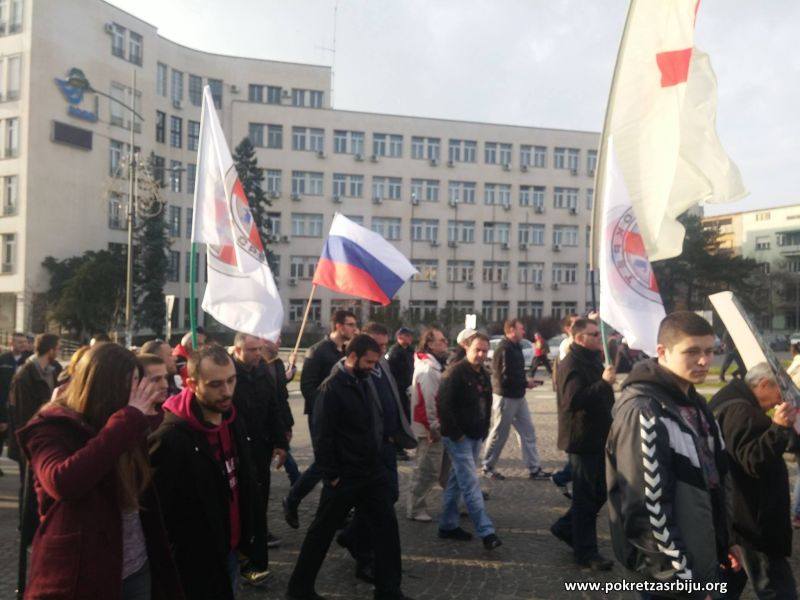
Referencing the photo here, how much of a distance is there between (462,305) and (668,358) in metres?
57.3

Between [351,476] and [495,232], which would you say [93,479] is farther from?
[495,232]

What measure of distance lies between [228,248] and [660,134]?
13.5ft

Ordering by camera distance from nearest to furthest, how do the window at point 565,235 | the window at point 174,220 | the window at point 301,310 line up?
the window at point 174,220 < the window at point 301,310 < the window at point 565,235

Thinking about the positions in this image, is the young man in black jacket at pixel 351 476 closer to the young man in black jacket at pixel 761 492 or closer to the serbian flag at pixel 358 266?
the young man in black jacket at pixel 761 492

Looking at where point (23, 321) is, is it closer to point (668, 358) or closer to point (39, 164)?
point (39, 164)

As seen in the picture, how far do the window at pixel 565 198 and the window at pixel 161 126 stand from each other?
30843 mm

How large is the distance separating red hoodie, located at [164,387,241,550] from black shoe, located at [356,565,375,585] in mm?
1863

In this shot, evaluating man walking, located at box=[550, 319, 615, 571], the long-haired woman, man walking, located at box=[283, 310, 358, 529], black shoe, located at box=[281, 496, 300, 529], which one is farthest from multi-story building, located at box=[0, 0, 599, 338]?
the long-haired woman

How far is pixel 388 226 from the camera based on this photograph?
5941cm

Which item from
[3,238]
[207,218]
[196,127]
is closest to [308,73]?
[196,127]

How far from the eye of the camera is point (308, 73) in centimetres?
5959

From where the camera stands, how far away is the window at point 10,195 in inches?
1737

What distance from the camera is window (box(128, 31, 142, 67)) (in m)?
49.3

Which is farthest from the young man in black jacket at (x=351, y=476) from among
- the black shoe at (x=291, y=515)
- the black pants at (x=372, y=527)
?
the black shoe at (x=291, y=515)
